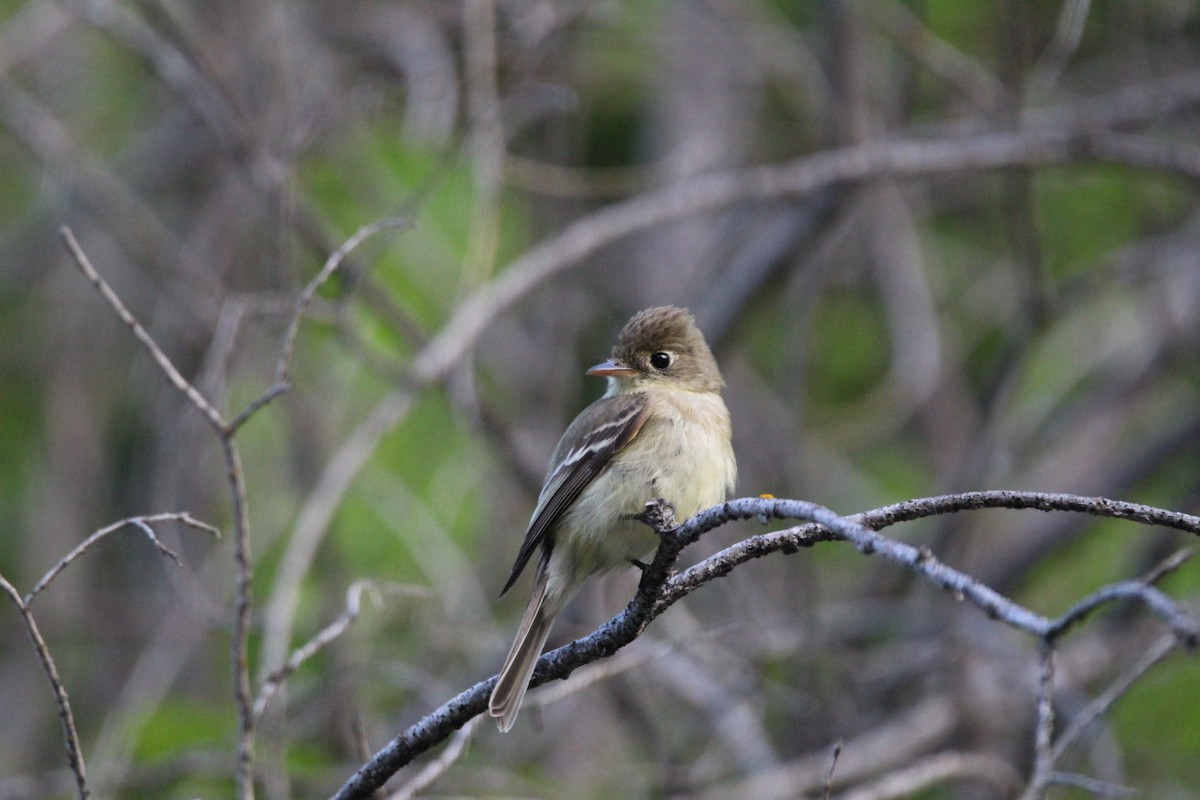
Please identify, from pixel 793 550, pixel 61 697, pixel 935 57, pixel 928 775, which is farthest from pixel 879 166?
pixel 61 697

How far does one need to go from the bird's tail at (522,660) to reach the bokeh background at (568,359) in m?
0.89

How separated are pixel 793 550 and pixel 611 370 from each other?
225 cm

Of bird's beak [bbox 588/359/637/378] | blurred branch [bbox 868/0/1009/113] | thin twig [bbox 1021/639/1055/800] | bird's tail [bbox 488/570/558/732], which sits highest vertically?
blurred branch [bbox 868/0/1009/113]

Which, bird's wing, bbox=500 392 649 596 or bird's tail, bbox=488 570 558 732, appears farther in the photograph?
bird's wing, bbox=500 392 649 596

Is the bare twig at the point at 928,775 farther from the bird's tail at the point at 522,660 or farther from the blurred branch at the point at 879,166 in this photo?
Result: the blurred branch at the point at 879,166

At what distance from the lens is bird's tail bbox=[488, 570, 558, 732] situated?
10.1 feet

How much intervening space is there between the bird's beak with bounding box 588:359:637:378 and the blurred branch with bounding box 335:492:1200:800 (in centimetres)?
161

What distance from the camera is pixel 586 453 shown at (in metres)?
3.97

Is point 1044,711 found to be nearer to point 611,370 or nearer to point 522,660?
point 522,660

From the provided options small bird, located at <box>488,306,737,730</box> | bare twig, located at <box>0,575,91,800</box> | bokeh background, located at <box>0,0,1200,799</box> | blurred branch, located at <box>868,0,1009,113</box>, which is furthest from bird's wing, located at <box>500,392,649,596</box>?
blurred branch, located at <box>868,0,1009,113</box>

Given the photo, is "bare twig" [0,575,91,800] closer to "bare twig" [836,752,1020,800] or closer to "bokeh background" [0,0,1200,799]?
"bokeh background" [0,0,1200,799]

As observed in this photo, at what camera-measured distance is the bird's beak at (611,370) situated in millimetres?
4305

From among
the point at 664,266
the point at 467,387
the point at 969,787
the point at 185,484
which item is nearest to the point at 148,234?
the point at 185,484

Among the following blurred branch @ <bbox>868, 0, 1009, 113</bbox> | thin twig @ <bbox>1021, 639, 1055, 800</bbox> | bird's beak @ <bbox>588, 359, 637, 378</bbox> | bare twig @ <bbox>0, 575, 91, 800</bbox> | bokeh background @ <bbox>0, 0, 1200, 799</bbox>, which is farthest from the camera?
blurred branch @ <bbox>868, 0, 1009, 113</bbox>
